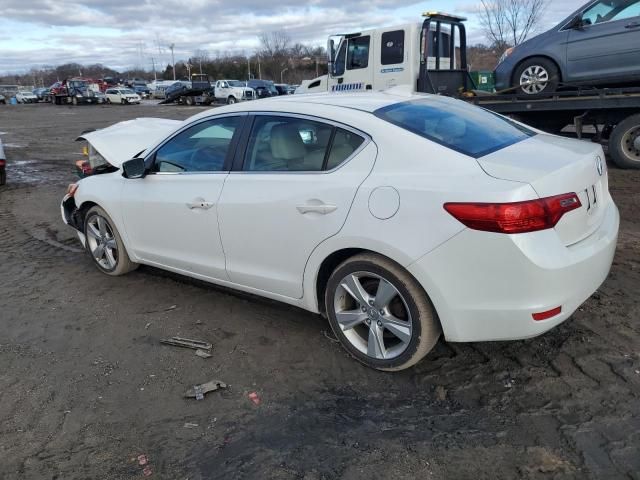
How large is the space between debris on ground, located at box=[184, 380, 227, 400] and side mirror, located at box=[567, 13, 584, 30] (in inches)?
343

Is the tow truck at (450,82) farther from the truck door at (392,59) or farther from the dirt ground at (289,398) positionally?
the dirt ground at (289,398)

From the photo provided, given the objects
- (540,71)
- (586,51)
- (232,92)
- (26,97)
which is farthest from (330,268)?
(26,97)

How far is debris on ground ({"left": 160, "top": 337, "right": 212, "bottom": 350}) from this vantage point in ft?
12.0

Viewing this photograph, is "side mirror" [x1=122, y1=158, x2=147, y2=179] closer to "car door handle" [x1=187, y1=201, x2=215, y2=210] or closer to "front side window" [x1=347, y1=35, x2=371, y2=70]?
"car door handle" [x1=187, y1=201, x2=215, y2=210]

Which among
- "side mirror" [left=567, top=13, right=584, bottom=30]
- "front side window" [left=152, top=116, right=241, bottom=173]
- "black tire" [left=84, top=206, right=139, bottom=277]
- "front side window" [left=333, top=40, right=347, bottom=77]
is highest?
"side mirror" [left=567, top=13, right=584, bottom=30]

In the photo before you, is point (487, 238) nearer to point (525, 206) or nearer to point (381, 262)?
point (525, 206)

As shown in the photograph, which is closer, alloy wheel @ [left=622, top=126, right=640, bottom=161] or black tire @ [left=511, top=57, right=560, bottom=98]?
alloy wheel @ [left=622, top=126, right=640, bottom=161]

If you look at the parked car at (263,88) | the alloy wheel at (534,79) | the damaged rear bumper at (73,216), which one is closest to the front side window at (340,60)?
the alloy wheel at (534,79)

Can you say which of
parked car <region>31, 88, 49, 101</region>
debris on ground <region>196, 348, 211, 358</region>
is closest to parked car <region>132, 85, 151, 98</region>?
parked car <region>31, 88, 49, 101</region>

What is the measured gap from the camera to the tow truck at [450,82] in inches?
351

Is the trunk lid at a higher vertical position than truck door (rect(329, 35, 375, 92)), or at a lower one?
lower

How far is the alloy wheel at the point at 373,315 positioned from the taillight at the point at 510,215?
596 mm

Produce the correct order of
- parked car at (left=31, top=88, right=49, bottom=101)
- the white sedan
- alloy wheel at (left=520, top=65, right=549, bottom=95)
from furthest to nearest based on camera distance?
parked car at (left=31, top=88, right=49, bottom=101), alloy wheel at (left=520, top=65, right=549, bottom=95), the white sedan

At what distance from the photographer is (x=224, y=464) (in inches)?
100
